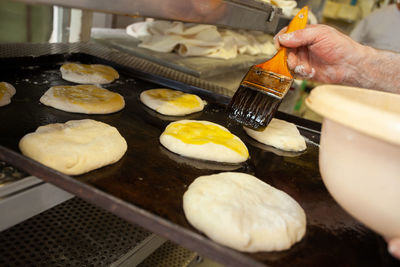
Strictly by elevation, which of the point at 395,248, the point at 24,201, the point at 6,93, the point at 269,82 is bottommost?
the point at 24,201

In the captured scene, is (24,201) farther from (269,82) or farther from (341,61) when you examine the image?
(341,61)

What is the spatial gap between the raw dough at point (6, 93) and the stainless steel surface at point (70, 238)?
1.62ft

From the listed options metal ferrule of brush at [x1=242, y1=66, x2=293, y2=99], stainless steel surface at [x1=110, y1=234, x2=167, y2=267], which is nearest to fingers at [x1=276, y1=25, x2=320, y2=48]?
metal ferrule of brush at [x1=242, y1=66, x2=293, y2=99]

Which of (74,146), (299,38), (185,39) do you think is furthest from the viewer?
(185,39)

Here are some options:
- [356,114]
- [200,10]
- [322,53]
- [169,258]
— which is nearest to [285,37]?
[322,53]

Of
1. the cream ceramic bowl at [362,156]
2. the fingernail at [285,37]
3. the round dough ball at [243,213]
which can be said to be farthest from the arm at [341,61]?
the cream ceramic bowl at [362,156]

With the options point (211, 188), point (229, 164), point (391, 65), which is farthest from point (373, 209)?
point (391, 65)

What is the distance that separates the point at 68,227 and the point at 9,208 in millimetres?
402

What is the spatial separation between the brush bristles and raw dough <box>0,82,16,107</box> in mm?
978

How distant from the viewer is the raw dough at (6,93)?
4.21 feet

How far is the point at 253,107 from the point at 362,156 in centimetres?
82

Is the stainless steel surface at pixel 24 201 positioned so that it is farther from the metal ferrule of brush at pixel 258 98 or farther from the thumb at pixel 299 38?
the thumb at pixel 299 38

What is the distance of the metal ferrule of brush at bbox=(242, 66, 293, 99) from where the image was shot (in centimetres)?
140

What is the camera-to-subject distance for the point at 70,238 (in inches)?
45.5
